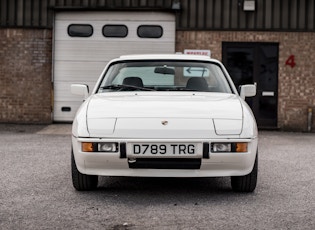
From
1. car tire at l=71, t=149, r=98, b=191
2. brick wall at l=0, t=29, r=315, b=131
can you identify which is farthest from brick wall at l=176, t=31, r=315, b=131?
car tire at l=71, t=149, r=98, b=191

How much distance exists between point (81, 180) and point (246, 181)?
1.63 m

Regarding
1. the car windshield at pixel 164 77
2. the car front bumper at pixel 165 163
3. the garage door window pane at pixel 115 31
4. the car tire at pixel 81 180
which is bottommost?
the car tire at pixel 81 180

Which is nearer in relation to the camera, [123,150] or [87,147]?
[123,150]

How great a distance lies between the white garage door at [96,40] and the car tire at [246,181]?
29.6ft

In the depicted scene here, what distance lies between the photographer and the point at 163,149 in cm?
518

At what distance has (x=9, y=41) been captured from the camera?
47.9 ft

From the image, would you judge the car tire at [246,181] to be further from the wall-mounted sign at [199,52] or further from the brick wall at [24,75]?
the brick wall at [24,75]

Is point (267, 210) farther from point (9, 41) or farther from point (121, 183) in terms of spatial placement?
point (9, 41)

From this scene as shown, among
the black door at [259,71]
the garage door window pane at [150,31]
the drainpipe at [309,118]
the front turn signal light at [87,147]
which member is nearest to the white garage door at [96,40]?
the garage door window pane at [150,31]

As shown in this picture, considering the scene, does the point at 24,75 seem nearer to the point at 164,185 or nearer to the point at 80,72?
the point at 80,72

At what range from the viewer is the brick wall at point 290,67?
47.1ft

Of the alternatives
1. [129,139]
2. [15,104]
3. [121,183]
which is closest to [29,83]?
[15,104]

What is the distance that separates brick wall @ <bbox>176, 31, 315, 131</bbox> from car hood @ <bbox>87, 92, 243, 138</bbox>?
8.78 meters

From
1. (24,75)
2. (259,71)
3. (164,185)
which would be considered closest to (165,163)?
(164,185)
